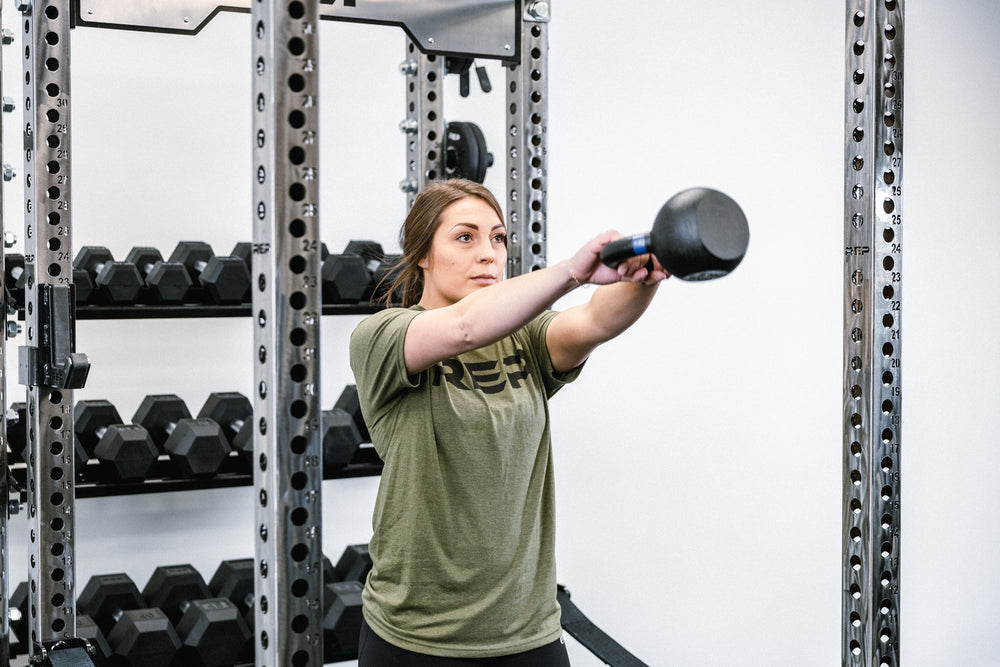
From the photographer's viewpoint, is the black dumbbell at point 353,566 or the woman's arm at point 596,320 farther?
the black dumbbell at point 353,566

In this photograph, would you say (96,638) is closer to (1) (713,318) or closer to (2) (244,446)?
(2) (244,446)

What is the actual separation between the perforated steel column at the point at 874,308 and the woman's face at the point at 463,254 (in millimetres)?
675

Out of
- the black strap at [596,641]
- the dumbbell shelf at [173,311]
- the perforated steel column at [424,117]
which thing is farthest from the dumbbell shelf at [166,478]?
the perforated steel column at [424,117]

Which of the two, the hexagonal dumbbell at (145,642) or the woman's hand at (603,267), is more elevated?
the woman's hand at (603,267)

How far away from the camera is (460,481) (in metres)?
1.89

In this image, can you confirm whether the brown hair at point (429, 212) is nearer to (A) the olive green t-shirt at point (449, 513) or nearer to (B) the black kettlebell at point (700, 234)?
(A) the olive green t-shirt at point (449, 513)

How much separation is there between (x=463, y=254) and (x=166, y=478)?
1.79m

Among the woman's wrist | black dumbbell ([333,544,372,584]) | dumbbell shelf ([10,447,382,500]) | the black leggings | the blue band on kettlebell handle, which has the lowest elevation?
black dumbbell ([333,544,372,584])

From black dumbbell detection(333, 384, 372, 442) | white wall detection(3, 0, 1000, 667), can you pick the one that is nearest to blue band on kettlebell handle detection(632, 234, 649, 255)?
black dumbbell detection(333, 384, 372, 442)

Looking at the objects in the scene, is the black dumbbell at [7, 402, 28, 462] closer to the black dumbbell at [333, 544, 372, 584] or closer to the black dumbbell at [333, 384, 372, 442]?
the black dumbbell at [333, 384, 372, 442]

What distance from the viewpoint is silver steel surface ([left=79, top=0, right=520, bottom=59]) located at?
2.62 meters

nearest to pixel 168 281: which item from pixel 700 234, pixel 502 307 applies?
pixel 502 307

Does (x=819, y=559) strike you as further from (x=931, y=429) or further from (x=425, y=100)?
(x=425, y=100)

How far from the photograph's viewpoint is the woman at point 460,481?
186 centimetres
